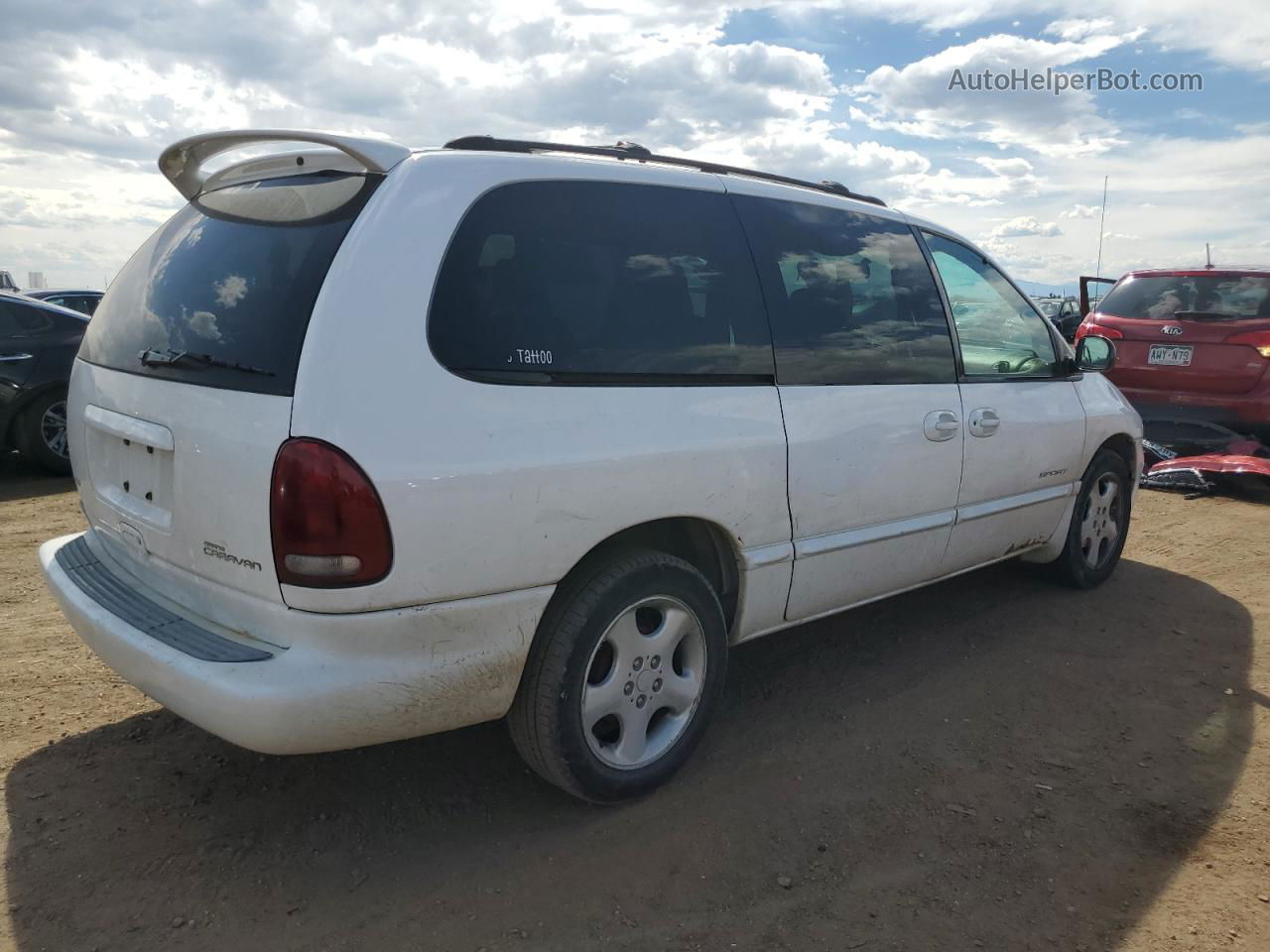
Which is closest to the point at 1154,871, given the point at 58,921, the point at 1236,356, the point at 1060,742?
the point at 1060,742

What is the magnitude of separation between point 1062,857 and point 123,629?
268 cm

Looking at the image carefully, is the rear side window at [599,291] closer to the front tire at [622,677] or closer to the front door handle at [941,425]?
the front tire at [622,677]

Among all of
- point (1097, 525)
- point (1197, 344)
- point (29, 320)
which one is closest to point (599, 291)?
point (1097, 525)

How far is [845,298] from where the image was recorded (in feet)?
11.5

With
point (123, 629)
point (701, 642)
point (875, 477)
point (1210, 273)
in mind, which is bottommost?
point (701, 642)

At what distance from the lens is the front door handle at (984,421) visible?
387 centimetres

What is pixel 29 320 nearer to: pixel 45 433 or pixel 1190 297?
pixel 45 433

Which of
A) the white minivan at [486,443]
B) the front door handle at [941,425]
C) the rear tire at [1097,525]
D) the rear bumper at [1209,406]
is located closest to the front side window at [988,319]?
the front door handle at [941,425]

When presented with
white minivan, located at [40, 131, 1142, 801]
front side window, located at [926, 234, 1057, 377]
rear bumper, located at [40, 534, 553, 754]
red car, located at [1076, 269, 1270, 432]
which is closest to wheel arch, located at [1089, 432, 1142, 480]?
front side window, located at [926, 234, 1057, 377]

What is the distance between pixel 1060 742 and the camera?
136 inches

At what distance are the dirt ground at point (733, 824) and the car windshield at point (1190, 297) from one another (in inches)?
188

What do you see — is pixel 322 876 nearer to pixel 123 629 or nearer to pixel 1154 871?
pixel 123 629

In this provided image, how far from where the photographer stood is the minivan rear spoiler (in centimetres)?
254

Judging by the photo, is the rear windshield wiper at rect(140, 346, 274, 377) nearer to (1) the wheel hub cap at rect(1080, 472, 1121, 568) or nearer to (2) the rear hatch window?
(2) the rear hatch window
